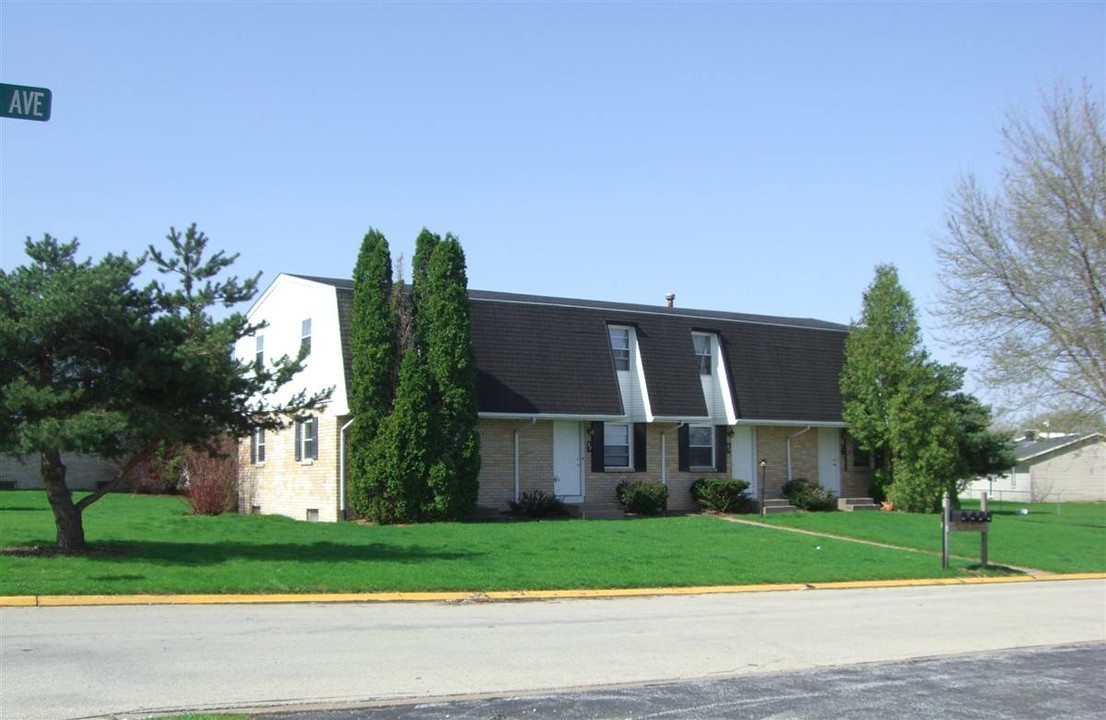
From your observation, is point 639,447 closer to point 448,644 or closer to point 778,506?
point 778,506

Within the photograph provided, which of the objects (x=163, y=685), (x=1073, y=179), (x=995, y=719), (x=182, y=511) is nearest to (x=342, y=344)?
(x=182, y=511)

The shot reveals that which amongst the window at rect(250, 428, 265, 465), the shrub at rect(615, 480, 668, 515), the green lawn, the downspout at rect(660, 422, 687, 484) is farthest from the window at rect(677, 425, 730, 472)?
the window at rect(250, 428, 265, 465)

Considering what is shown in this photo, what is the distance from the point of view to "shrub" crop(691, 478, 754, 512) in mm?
31469

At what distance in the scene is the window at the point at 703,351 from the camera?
3350 cm

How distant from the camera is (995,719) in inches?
343

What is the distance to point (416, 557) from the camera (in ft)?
61.6

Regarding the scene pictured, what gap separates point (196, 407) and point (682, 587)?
818cm

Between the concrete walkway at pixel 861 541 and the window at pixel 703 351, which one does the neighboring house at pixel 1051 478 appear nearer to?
the window at pixel 703 351

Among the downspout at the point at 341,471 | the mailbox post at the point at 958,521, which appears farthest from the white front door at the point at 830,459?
the downspout at the point at 341,471

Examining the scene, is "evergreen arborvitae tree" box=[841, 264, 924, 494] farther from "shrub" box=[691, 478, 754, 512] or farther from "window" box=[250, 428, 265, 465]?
"window" box=[250, 428, 265, 465]

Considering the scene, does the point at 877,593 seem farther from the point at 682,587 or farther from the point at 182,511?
the point at 182,511

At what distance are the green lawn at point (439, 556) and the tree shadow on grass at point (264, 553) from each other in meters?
0.03

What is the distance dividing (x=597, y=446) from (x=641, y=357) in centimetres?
293

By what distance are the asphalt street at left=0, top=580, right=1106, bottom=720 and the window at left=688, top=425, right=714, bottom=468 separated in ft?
50.5
